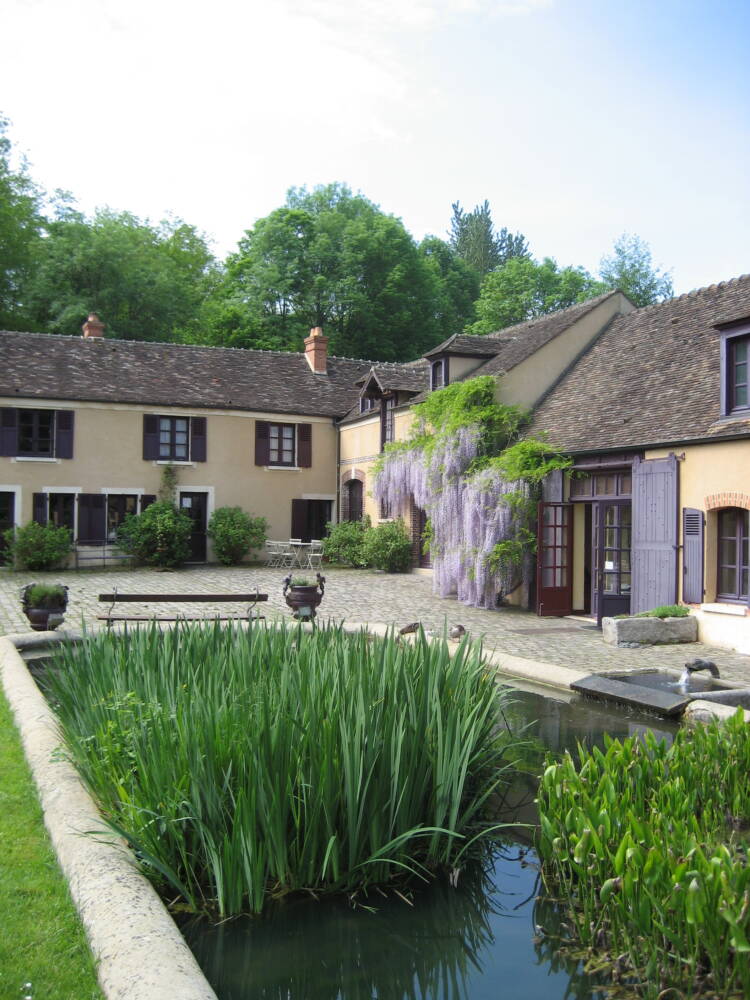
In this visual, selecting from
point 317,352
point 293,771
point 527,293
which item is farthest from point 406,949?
point 527,293

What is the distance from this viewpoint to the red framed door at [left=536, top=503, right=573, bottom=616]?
43.7 ft

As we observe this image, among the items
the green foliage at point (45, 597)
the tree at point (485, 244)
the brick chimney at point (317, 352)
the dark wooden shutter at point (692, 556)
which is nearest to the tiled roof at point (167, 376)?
the brick chimney at point (317, 352)

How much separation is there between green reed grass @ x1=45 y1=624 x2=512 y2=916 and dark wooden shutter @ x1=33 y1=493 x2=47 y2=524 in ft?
55.1

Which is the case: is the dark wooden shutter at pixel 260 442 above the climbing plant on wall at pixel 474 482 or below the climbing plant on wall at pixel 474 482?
above

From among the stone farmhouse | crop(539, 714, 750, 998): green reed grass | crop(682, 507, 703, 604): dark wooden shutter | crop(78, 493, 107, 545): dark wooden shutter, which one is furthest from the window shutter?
crop(539, 714, 750, 998): green reed grass

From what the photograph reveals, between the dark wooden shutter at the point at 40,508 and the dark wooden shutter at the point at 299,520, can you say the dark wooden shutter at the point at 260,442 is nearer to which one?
the dark wooden shutter at the point at 299,520

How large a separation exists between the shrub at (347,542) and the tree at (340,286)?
13.8 meters

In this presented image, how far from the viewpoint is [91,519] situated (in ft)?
68.3

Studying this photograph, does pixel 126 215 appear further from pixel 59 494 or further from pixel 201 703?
pixel 201 703

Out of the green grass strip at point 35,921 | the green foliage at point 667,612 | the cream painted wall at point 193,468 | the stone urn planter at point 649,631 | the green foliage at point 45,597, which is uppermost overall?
the cream painted wall at point 193,468

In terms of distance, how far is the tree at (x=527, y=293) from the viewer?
119 feet

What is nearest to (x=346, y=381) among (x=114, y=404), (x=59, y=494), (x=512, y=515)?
(x=114, y=404)

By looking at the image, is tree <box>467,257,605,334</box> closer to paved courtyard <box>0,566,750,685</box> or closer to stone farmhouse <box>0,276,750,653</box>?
stone farmhouse <box>0,276,750,653</box>

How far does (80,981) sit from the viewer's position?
2.76 metres
